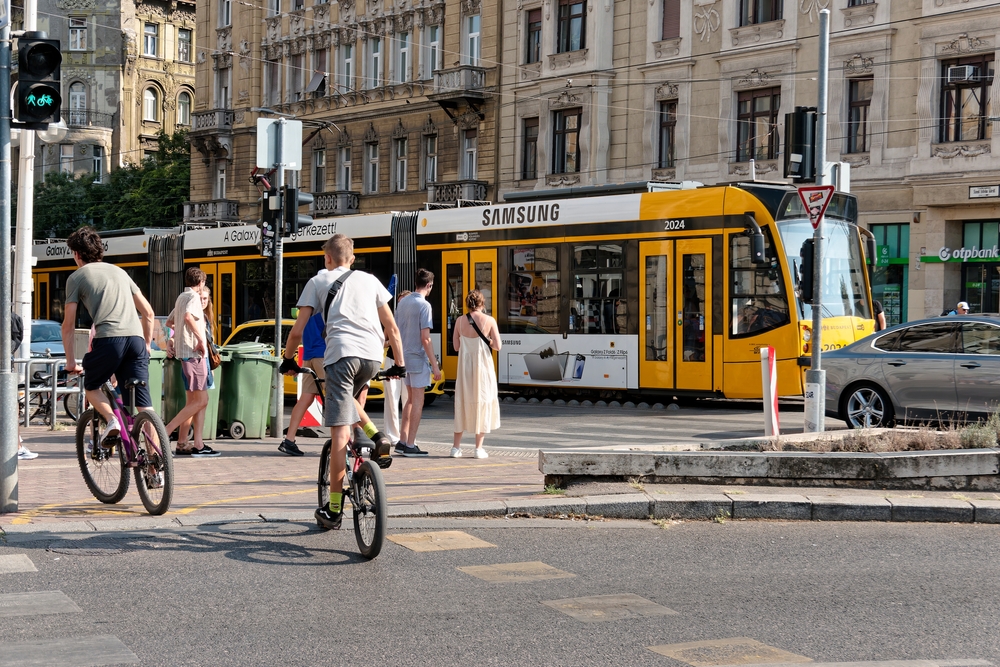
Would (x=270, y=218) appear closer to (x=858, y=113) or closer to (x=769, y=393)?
(x=769, y=393)

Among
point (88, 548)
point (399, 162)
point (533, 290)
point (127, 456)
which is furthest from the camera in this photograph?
point (399, 162)

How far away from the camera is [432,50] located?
4538 centimetres

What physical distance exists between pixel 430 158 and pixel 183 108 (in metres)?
35.1

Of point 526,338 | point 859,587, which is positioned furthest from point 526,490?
point 526,338

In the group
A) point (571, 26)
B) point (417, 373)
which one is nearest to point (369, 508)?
point (417, 373)

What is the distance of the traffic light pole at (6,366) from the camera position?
8.78 meters

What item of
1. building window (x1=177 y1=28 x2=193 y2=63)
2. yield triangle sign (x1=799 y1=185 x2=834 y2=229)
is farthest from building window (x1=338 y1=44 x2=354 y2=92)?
yield triangle sign (x1=799 y1=185 x2=834 y2=229)

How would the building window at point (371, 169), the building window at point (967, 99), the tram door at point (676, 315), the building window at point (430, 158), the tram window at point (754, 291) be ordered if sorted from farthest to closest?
the building window at point (371, 169), the building window at point (430, 158), the building window at point (967, 99), the tram door at point (676, 315), the tram window at point (754, 291)

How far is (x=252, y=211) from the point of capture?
53.4 m

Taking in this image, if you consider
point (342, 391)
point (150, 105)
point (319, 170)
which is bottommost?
point (342, 391)

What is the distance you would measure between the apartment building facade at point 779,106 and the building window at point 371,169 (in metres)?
7.22

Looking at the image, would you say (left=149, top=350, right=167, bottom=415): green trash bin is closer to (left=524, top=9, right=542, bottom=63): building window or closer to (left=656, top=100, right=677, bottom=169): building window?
(left=656, top=100, right=677, bottom=169): building window

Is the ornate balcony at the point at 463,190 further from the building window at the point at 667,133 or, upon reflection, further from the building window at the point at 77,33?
the building window at the point at 77,33

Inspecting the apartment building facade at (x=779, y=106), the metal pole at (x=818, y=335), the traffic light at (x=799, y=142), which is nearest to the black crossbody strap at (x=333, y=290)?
the metal pole at (x=818, y=335)
